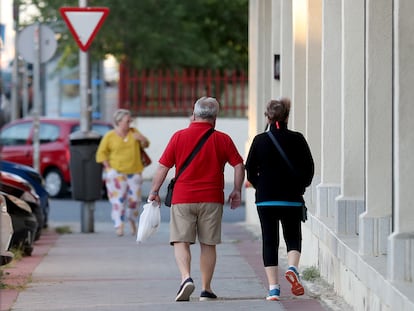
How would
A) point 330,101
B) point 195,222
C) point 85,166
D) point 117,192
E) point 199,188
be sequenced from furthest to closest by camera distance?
1. point 85,166
2. point 117,192
3. point 330,101
4. point 195,222
5. point 199,188

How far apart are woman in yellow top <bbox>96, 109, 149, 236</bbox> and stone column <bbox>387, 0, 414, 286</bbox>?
10560mm

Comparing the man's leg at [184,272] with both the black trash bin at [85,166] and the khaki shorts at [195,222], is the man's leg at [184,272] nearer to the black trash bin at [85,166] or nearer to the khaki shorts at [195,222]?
the khaki shorts at [195,222]

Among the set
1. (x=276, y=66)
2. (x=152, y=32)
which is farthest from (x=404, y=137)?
(x=152, y=32)

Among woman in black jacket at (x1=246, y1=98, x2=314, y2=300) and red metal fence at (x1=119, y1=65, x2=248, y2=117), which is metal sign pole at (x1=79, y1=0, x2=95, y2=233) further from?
red metal fence at (x1=119, y1=65, x2=248, y2=117)

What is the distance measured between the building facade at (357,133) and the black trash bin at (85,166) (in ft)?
12.1

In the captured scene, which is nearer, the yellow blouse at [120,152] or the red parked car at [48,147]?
the yellow blouse at [120,152]

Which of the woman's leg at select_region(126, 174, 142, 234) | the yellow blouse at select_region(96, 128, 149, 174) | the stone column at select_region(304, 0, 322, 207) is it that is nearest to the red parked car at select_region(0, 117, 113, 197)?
the woman's leg at select_region(126, 174, 142, 234)

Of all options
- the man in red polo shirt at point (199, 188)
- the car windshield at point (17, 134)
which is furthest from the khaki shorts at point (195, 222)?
the car windshield at point (17, 134)

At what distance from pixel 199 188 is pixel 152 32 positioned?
25.8m

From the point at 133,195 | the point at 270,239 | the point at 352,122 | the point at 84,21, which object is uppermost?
the point at 84,21

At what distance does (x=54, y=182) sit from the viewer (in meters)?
27.7

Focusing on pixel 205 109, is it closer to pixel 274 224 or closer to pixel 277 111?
pixel 277 111

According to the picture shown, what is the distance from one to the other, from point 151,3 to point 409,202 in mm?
28184

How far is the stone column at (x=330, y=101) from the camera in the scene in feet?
42.3
